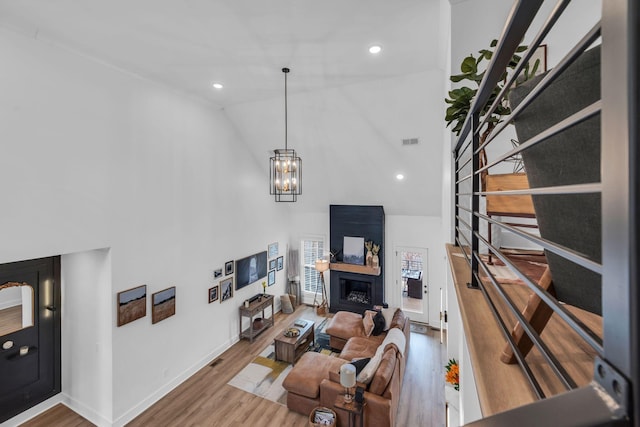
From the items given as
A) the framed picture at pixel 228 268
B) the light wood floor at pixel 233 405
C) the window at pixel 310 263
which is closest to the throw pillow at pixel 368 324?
the light wood floor at pixel 233 405

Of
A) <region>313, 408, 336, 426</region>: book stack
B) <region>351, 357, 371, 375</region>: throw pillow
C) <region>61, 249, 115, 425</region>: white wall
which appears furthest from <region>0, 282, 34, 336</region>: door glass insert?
<region>351, 357, 371, 375</region>: throw pillow

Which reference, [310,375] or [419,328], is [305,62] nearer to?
[310,375]

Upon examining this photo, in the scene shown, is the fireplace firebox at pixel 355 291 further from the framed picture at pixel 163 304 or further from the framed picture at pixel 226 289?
the framed picture at pixel 163 304

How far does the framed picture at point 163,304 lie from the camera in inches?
161

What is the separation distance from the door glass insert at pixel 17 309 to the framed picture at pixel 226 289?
258 cm

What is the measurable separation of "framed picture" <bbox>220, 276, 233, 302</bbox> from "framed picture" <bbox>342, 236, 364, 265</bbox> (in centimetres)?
292

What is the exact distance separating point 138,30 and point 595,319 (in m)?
3.97

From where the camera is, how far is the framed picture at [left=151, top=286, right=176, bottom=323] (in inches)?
161

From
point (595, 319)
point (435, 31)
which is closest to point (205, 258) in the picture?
point (435, 31)

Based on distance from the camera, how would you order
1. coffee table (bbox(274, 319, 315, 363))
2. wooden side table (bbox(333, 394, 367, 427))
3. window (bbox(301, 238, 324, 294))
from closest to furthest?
wooden side table (bbox(333, 394, 367, 427)), coffee table (bbox(274, 319, 315, 363)), window (bbox(301, 238, 324, 294))

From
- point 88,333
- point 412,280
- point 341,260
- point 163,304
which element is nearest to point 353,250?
point 341,260

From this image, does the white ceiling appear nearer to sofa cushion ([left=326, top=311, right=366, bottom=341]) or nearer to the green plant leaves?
the green plant leaves

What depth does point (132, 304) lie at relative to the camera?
12.4ft

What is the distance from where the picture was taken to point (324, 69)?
365cm
